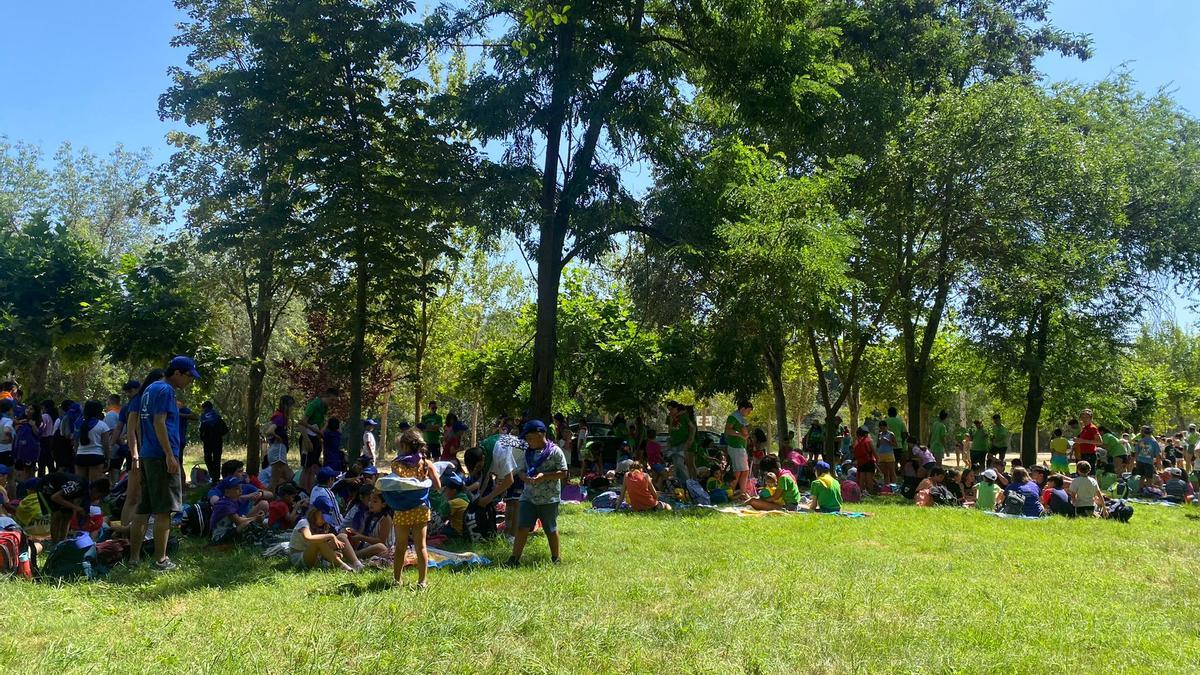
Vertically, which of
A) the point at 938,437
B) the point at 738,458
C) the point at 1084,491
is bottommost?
the point at 1084,491

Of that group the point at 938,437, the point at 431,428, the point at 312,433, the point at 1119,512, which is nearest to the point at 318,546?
the point at 312,433

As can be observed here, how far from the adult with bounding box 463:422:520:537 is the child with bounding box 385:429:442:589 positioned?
4.33 ft

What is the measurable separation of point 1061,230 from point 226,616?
739 inches

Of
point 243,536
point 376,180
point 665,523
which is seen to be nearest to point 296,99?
point 376,180

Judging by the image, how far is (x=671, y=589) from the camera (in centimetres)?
709

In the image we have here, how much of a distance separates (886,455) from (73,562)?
47.2 feet

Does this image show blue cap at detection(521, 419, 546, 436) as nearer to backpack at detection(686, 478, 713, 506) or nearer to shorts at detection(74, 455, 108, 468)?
backpack at detection(686, 478, 713, 506)

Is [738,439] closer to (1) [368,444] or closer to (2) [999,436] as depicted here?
(1) [368,444]

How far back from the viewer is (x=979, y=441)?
19.6m

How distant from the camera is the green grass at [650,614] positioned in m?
5.16

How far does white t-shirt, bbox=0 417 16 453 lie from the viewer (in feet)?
38.1

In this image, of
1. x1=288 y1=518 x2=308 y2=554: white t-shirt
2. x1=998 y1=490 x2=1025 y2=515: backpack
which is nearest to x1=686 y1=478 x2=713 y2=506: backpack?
x1=998 y1=490 x2=1025 y2=515: backpack

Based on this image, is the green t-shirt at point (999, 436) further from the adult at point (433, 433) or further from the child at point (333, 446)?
the child at point (333, 446)

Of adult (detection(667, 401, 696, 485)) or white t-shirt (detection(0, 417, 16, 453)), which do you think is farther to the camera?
adult (detection(667, 401, 696, 485))
